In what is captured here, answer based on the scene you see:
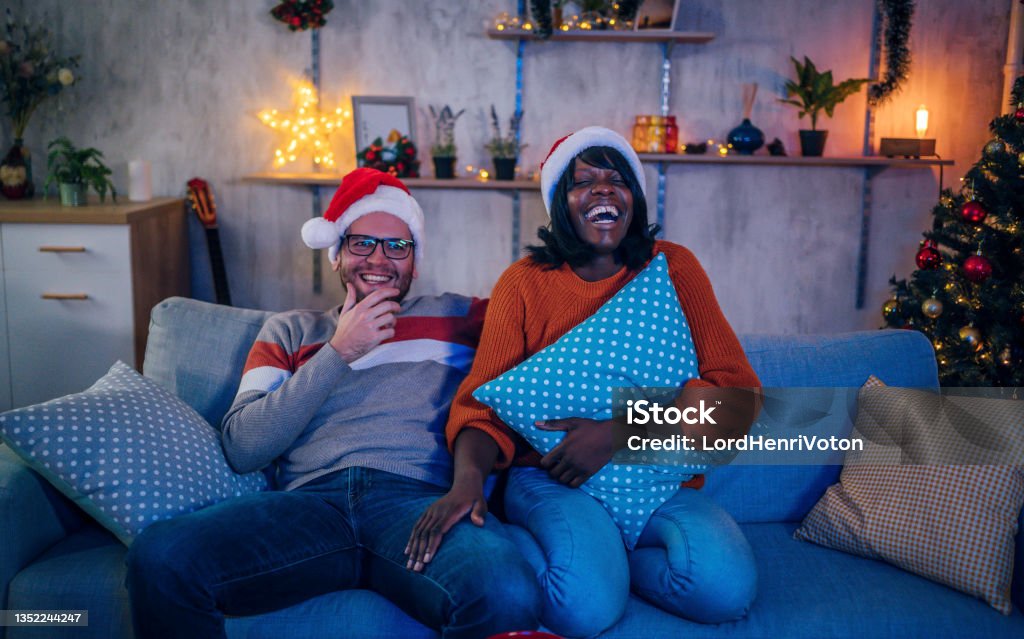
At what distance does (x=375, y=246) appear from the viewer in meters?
1.94

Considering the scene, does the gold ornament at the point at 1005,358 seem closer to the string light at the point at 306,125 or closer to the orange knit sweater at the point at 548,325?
the orange knit sweater at the point at 548,325

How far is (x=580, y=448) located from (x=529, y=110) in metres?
2.72

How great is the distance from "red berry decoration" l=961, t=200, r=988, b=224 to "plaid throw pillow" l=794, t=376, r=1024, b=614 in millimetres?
1350

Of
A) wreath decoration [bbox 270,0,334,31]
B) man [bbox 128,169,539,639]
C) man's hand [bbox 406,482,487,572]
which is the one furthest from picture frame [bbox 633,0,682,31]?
man's hand [bbox 406,482,487,572]

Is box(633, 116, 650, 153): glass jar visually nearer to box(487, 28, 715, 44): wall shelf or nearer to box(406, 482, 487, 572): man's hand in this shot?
box(487, 28, 715, 44): wall shelf

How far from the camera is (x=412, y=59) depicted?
4.00 m

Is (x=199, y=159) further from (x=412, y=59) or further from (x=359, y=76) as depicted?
(x=412, y=59)

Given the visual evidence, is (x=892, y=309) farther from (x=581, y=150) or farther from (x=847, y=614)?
(x=847, y=614)

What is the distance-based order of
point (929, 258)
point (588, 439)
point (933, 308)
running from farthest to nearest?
point (929, 258)
point (933, 308)
point (588, 439)

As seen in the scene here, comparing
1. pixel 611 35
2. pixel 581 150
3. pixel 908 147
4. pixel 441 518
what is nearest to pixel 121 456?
pixel 441 518

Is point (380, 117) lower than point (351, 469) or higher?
higher

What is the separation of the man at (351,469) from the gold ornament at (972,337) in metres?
1.77

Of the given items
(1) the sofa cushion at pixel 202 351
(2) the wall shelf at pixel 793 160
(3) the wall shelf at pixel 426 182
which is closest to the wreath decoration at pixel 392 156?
(3) the wall shelf at pixel 426 182

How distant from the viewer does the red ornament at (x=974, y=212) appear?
112 inches
